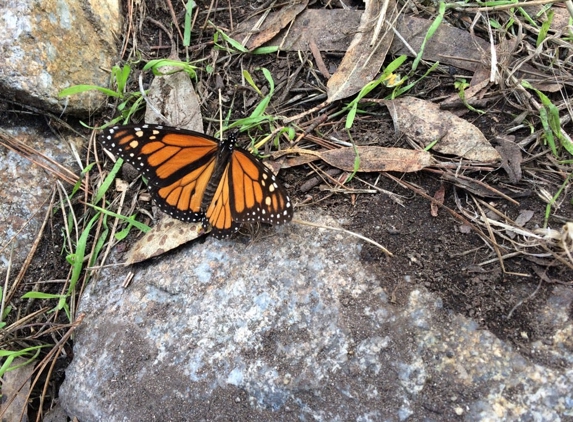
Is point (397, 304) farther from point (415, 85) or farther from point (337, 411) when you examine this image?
point (415, 85)

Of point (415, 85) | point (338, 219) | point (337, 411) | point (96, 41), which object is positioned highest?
point (96, 41)

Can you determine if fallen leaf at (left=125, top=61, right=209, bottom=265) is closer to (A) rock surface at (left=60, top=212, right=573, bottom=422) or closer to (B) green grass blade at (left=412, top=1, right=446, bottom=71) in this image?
(A) rock surface at (left=60, top=212, right=573, bottom=422)

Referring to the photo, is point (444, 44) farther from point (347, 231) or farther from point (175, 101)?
point (175, 101)

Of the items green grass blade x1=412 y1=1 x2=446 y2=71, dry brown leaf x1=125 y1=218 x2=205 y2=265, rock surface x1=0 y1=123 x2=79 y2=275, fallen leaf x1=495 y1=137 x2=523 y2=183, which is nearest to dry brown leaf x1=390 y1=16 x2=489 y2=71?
green grass blade x1=412 y1=1 x2=446 y2=71

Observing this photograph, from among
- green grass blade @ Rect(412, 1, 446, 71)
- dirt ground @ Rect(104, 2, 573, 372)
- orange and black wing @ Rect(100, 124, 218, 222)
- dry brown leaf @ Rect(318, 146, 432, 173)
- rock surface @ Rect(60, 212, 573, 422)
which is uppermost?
green grass blade @ Rect(412, 1, 446, 71)

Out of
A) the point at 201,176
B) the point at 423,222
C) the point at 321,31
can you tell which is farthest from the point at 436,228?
the point at 321,31

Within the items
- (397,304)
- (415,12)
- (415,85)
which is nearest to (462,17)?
(415,12)

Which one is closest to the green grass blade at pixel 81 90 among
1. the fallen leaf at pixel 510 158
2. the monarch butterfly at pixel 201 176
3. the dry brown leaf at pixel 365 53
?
the monarch butterfly at pixel 201 176
